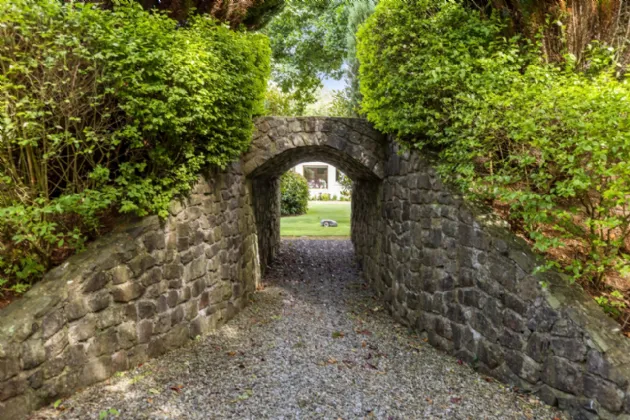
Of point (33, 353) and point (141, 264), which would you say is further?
point (141, 264)

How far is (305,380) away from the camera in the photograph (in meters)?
3.55

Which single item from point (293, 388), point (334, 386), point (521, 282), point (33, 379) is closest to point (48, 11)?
point (33, 379)

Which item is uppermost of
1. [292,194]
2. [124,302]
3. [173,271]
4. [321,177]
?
[321,177]

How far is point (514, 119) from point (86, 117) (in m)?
4.30

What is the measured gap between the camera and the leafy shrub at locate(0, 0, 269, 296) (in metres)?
3.22

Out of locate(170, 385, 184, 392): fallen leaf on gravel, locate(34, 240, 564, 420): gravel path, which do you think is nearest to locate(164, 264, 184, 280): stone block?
locate(34, 240, 564, 420): gravel path

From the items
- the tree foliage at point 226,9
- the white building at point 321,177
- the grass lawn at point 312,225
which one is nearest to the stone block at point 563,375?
the tree foliage at point 226,9

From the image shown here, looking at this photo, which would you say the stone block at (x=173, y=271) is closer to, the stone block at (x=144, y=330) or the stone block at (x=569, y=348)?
the stone block at (x=144, y=330)

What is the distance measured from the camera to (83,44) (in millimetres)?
3445

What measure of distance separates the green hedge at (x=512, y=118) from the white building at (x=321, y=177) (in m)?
23.5

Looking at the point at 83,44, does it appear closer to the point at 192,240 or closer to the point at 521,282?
the point at 192,240

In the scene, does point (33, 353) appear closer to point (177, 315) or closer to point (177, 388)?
point (177, 388)

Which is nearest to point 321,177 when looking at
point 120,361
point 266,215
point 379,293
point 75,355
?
point 266,215

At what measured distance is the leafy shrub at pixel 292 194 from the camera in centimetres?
1747
